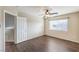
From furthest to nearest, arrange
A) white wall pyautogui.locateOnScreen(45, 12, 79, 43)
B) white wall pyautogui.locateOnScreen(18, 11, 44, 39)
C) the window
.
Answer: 1. white wall pyautogui.locateOnScreen(45, 12, 79, 43)
2. the window
3. white wall pyautogui.locateOnScreen(18, 11, 44, 39)

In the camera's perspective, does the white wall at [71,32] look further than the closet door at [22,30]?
Yes

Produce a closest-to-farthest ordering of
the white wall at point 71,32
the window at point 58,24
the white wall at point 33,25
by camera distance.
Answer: the white wall at point 33,25
the window at point 58,24
the white wall at point 71,32

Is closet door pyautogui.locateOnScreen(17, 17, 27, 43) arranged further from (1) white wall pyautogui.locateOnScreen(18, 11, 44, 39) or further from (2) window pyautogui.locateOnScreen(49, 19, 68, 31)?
(2) window pyautogui.locateOnScreen(49, 19, 68, 31)

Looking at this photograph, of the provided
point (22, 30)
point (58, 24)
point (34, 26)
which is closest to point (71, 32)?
point (58, 24)

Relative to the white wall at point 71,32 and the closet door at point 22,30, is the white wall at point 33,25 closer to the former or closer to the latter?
the closet door at point 22,30

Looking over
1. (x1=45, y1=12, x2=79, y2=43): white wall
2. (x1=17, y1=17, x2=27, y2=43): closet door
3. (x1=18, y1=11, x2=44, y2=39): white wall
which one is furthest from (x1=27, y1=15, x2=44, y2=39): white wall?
(x1=45, y1=12, x2=79, y2=43): white wall

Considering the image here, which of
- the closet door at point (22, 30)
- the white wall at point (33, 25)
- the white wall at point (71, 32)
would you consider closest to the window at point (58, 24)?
the white wall at point (71, 32)

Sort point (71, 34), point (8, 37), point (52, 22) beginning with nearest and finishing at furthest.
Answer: point (8, 37), point (52, 22), point (71, 34)

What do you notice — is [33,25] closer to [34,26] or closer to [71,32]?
[34,26]
